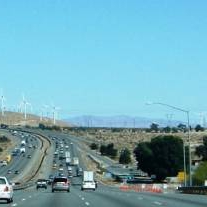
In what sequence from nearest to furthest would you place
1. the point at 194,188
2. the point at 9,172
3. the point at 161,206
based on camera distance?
the point at 161,206 → the point at 194,188 → the point at 9,172

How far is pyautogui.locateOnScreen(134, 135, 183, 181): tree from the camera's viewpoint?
508ft

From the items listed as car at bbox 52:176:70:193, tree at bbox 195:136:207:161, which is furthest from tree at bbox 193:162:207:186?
tree at bbox 195:136:207:161

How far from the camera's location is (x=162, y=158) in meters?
156

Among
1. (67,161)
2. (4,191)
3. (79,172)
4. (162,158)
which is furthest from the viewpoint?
(67,161)

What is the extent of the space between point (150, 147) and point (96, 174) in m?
15.1

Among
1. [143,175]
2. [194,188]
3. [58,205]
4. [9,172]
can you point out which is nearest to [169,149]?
[143,175]

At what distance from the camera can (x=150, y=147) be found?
16038cm

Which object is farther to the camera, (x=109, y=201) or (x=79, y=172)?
(x=79, y=172)

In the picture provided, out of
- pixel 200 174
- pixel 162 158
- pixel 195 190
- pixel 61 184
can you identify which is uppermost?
pixel 162 158

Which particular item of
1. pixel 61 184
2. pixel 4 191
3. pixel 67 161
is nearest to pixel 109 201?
pixel 4 191

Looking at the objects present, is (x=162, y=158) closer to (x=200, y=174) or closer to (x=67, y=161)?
(x=200, y=174)

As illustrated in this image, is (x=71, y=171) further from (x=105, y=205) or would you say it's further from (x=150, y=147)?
(x=105, y=205)

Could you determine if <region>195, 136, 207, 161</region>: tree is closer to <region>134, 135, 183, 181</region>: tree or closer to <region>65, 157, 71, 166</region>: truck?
<region>134, 135, 183, 181</region>: tree

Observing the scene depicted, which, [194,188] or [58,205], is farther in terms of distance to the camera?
[194,188]
